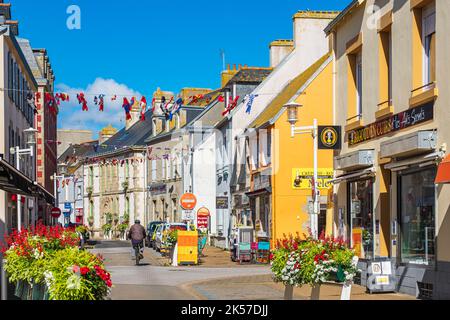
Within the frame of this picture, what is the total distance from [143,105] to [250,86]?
11.4 meters

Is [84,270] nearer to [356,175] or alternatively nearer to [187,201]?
[356,175]

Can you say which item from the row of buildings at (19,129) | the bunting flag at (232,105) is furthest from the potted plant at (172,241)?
the bunting flag at (232,105)

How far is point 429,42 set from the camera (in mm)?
15094

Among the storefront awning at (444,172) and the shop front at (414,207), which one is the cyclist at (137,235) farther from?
the storefront awning at (444,172)

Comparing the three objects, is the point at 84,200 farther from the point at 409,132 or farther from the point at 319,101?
the point at 409,132

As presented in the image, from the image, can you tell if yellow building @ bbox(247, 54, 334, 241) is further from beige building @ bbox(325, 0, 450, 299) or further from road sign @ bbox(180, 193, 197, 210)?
beige building @ bbox(325, 0, 450, 299)

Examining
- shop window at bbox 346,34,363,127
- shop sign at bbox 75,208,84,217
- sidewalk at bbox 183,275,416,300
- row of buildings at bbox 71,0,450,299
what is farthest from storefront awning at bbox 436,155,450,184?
shop sign at bbox 75,208,84,217

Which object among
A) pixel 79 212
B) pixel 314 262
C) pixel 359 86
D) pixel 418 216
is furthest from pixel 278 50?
pixel 79 212

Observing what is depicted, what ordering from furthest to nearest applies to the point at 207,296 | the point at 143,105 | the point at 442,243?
the point at 143,105, the point at 207,296, the point at 442,243

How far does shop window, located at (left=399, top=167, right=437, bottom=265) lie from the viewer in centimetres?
1493

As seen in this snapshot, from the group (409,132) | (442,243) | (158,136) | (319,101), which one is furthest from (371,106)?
(158,136)

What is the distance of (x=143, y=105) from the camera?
30391 millimetres

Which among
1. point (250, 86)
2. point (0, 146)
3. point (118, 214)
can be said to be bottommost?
point (118, 214)

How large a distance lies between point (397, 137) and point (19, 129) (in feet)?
81.9
